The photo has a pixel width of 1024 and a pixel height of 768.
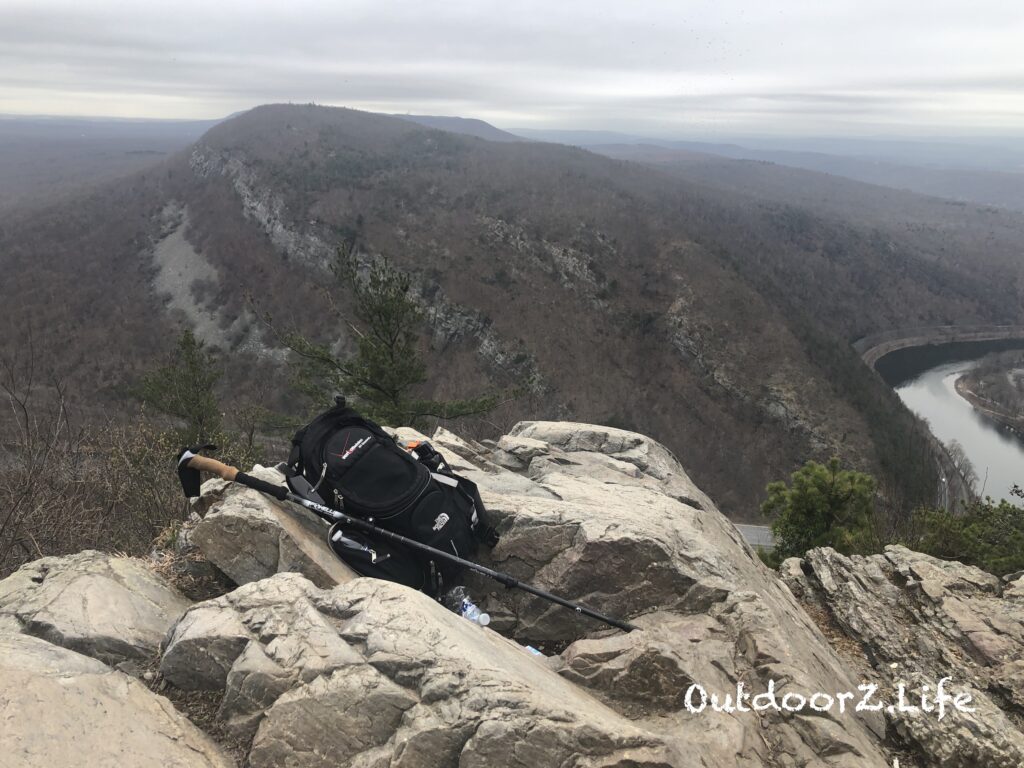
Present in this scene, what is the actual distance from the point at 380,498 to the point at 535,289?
268 feet

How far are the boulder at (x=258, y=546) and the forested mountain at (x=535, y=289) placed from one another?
3503 cm

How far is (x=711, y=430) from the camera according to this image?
67.2m

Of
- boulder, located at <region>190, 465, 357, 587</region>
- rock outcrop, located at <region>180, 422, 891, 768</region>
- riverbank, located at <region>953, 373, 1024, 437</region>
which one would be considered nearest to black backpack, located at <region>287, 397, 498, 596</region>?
boulder, located at <region>190, 465, 357, 587</region>

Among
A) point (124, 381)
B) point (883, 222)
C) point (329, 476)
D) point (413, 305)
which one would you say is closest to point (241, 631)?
point (329, 476)

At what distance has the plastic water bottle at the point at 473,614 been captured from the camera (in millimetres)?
4840

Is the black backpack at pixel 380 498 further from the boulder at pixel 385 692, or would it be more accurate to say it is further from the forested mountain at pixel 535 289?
the forested mountain at pixel 535 289

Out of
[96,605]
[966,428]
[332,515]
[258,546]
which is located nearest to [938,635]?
[332,515]

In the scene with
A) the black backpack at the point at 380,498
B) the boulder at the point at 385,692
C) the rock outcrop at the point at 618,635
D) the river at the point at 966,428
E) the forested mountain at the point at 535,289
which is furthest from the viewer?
the forested mountain at the point at 535,289

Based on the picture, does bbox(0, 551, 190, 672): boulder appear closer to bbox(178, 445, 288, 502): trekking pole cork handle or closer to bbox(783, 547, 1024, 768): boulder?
bbox(178, 445, 288, 502): trekking pole cork handle

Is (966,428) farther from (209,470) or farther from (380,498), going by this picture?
(209,470)

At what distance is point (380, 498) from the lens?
5.25m

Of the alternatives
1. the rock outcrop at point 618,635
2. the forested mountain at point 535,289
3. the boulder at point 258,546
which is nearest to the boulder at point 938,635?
the rock outcrop at point 618,635

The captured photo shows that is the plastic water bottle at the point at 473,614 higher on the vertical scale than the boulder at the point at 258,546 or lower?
lower

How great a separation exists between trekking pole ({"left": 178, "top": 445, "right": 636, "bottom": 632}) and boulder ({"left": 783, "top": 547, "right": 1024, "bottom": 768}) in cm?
276
